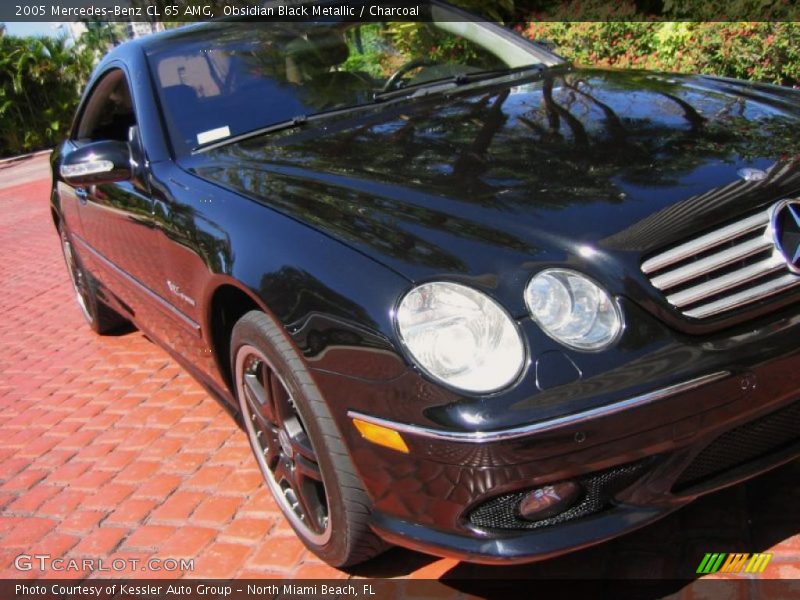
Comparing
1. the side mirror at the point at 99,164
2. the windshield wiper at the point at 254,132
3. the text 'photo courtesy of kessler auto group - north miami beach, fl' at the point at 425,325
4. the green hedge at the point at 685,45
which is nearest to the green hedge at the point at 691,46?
the green hedge at the point at 685,45

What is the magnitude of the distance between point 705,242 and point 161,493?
2257 mm

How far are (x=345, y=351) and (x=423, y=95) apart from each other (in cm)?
164

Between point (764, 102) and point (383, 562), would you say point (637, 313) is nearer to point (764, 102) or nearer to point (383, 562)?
point (383, 562)

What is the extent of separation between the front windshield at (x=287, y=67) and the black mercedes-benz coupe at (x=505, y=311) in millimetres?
288

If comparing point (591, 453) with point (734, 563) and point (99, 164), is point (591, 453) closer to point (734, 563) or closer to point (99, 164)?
point (734, 563)

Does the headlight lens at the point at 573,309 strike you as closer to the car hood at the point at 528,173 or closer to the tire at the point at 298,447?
the car hood at the point at 528,173

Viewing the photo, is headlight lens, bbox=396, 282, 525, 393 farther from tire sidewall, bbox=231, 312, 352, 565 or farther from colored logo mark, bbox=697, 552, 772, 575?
colored logo mark, bbox=697, 552, 772, 575

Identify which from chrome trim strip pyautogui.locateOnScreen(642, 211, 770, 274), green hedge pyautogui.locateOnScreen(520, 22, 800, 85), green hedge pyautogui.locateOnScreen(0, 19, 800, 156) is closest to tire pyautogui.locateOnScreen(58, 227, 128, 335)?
chrome trim strip pyautogui.locateOnScreen(642, 211, 770, 274)

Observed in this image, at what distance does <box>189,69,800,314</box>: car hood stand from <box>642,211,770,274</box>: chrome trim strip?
0.09ft

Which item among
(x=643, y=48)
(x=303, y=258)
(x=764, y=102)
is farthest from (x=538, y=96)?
(x=643, y=48)

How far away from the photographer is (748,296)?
6.75 feet

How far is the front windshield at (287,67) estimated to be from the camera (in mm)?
3246

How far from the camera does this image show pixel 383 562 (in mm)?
2549

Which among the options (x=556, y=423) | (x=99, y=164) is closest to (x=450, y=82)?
(x=99, y=164)
